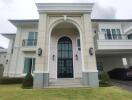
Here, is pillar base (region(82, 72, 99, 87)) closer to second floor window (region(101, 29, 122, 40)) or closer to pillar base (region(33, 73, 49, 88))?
pillar base (region(33, 73, 49, 88))

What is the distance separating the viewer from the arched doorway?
12.2 m

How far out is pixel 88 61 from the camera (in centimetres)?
963

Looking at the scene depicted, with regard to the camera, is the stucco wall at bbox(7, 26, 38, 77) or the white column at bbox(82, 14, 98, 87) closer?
the white column at bbox(82, 14, 98, 87)

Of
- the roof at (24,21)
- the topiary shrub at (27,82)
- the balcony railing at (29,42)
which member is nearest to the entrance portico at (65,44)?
the topiary shrub at (27,82)

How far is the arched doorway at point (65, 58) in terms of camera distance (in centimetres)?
1219

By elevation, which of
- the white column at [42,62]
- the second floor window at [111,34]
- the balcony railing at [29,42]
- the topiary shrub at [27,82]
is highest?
the second floor window at [111,34]

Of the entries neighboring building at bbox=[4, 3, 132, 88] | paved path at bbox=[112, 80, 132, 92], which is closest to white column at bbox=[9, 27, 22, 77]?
neighboring building at bbox=[4, 3, 132, 88]

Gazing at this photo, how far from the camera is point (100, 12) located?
24859mm

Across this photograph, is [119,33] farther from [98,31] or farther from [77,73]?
[77,73]

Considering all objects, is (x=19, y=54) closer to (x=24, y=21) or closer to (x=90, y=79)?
(x=24, y=21)

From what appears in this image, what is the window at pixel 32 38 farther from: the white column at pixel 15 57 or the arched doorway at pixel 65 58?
the arched doorway at pixel 65 58

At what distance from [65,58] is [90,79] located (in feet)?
13.2

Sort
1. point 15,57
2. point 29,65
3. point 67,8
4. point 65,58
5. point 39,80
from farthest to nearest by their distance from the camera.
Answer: point 15,57
point 29,65
point 65,58
point 67,8
point 39,80

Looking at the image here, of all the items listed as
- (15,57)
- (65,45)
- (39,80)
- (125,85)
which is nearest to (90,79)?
(125,85)
